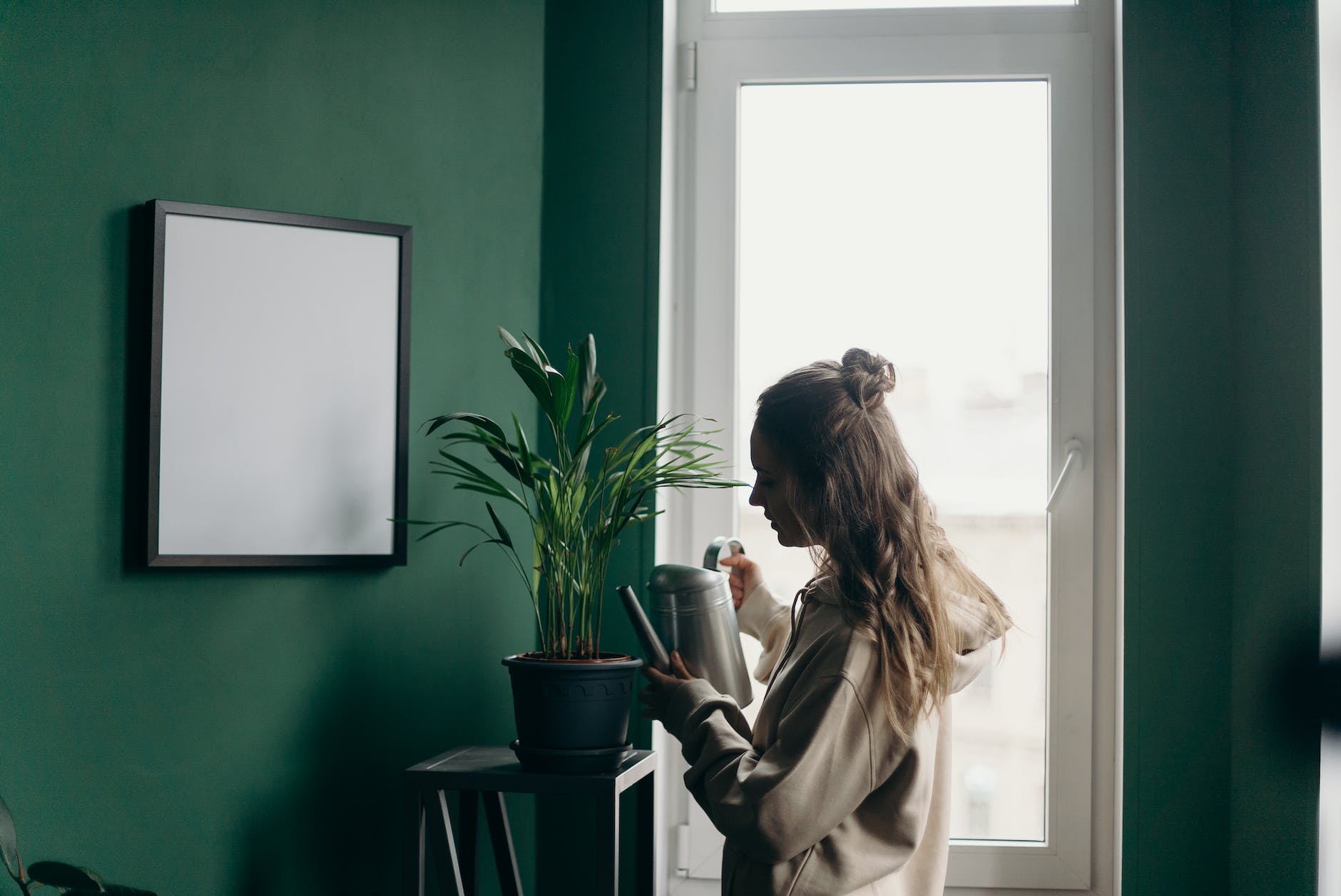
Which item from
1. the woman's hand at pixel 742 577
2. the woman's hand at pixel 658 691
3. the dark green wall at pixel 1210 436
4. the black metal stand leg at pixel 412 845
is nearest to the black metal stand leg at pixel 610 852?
the woman's hand at pixel 658 691

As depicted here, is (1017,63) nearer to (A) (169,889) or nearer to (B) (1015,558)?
(B) (1015,558)

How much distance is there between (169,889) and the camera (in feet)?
5.19

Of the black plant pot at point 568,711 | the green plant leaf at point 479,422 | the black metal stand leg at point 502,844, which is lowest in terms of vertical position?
the black metal stand leg at point 502,844

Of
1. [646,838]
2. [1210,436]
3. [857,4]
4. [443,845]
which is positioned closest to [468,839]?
[443,845]

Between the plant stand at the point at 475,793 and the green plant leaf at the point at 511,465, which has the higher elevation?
the green plant leaf at the point at 511,465

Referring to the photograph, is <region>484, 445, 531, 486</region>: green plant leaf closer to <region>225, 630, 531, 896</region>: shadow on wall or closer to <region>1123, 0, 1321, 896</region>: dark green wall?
<region>225, 630, 531, 896</region>: shadow on wall

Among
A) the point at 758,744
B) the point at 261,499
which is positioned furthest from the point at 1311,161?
the point at 261,499

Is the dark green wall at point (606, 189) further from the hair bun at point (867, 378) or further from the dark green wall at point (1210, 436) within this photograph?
the dark green wall at point (1210, 436)

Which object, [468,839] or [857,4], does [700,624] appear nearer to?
[468,839]

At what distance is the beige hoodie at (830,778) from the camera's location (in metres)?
1.18

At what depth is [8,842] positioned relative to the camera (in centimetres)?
129

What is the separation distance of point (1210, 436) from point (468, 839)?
155 centimetres

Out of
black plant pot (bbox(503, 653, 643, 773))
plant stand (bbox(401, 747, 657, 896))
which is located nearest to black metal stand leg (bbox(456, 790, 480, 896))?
plant stand (bbox(401, 747, 657, 896))

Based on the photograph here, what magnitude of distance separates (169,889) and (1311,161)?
216 centimetres
